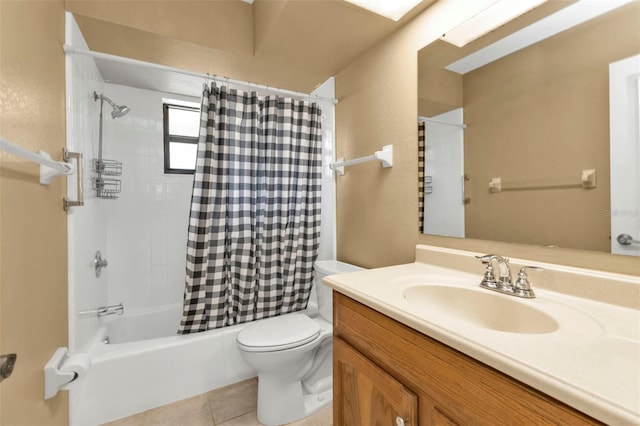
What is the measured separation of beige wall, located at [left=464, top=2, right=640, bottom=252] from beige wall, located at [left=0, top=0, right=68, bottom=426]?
65.4 inches

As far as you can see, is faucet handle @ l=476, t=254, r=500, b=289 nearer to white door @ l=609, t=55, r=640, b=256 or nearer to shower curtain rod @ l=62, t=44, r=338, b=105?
white door @ l=609, t=55, r=640, b=256

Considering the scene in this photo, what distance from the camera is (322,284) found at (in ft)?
5.63

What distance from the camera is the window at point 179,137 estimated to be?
8.04ft

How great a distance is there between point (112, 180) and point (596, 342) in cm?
270

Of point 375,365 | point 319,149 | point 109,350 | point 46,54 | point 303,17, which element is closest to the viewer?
point 375,365

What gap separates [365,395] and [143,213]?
2.32m

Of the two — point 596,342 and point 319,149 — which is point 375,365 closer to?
point 596,342

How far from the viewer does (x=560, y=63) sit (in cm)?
85

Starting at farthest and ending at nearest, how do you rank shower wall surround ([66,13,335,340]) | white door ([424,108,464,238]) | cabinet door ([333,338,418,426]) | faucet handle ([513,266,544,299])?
shower wall surround ([66,13,335,340])
white door ([424,108,464,238])
faucet handle ([513,266,544,299])
cabinet door ([333,338,418,426])

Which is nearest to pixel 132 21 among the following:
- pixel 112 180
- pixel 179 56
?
pixel 179 56

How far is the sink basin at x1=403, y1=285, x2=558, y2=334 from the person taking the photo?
74cm

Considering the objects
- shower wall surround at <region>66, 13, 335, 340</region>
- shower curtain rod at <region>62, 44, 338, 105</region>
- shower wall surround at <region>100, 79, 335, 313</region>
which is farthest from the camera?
shower wall surround at <region>100, 79, 335, 313</region>

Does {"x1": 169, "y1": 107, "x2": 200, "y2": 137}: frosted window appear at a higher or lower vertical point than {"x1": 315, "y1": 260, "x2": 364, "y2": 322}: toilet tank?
higher

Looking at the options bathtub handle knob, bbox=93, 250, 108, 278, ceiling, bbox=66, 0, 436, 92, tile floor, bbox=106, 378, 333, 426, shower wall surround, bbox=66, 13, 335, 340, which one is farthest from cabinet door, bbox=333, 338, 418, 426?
bathtub handle knob, bbox=93, 250, 108, 278
